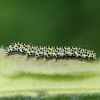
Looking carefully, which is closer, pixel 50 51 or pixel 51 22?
pixel 50 51

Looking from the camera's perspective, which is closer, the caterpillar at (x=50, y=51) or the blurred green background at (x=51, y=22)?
the caterpillar at (x=50, y=51)

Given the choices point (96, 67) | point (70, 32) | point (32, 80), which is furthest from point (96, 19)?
point (32, 80)

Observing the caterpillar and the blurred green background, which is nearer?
the caterpillar

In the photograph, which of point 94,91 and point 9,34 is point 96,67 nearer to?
point 94,91

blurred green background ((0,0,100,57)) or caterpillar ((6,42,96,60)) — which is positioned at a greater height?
blurred green background ((0,0,100,57))

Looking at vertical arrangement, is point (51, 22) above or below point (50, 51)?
above

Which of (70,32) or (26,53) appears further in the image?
(70,32)

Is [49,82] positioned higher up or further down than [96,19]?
further down

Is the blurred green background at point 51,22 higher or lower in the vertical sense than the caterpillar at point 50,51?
Result: higher
